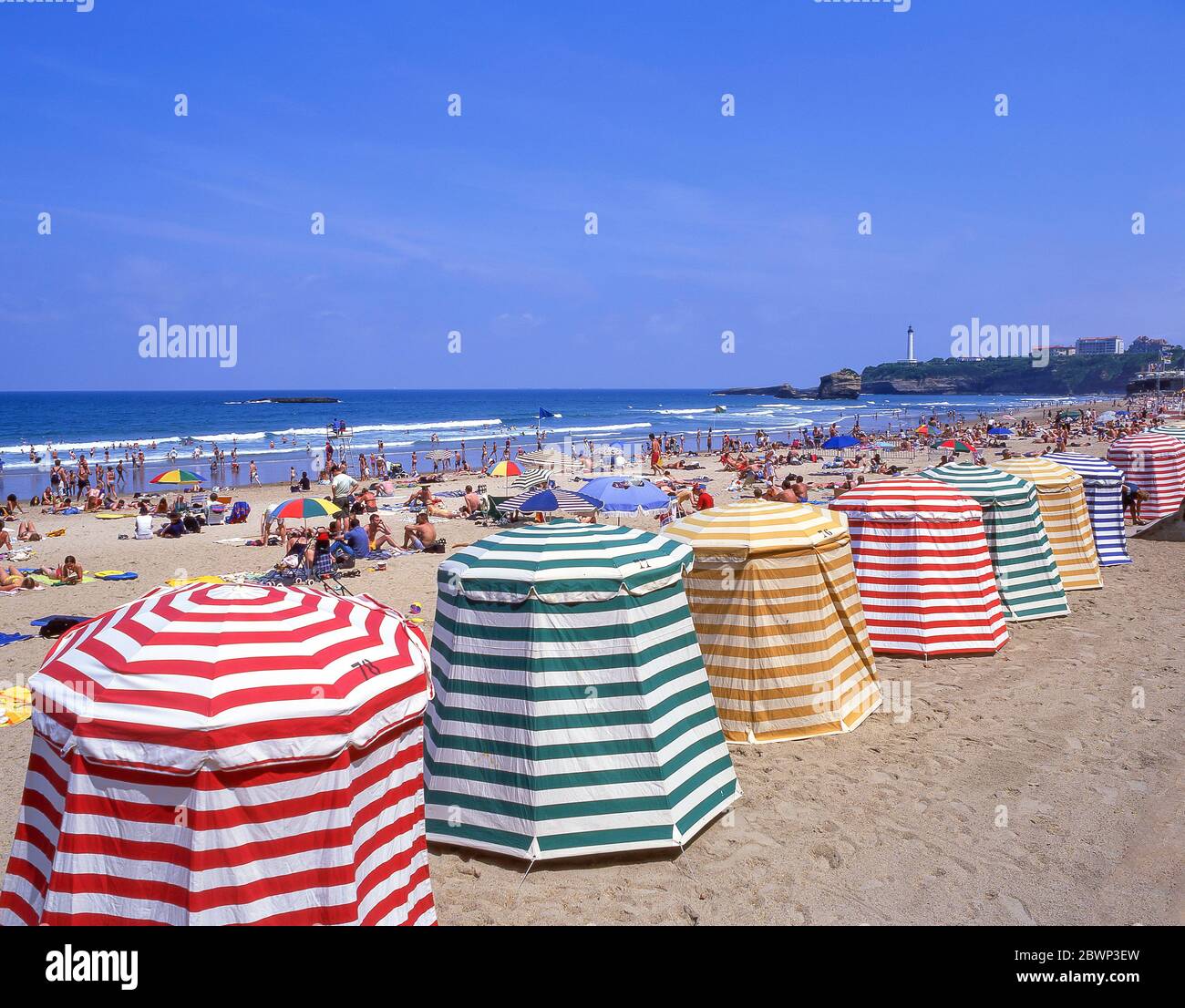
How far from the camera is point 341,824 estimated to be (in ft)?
→ 14.4

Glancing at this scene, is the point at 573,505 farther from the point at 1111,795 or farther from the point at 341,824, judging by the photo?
the point at 341,824

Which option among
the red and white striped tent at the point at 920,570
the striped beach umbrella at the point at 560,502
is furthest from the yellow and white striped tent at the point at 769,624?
the striped beach umbrella at the point at 560,502

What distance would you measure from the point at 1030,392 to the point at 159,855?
17872 cm

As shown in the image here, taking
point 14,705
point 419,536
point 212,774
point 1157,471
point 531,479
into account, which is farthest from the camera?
point 531,479

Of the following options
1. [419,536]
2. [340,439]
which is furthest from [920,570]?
[340,439]

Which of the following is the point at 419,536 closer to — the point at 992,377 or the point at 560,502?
the point at 560,502

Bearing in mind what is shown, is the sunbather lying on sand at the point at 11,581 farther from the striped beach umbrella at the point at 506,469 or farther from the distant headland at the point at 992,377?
the distant headland at the point at 992,377

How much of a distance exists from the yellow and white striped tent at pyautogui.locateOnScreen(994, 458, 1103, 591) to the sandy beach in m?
2.60

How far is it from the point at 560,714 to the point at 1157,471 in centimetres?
1947

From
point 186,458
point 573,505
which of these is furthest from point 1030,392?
point 573,505

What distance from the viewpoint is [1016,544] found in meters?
11.9

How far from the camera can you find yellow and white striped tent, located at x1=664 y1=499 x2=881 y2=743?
796 centimetres

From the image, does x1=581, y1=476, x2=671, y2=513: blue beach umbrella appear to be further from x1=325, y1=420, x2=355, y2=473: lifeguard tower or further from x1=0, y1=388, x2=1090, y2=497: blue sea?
x1=325, y1=420, x2=355, y2=473: lifeguard tower

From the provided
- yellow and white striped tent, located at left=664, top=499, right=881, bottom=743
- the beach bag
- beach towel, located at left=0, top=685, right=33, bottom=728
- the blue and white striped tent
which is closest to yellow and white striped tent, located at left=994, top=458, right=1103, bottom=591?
the blue and white striped tent
